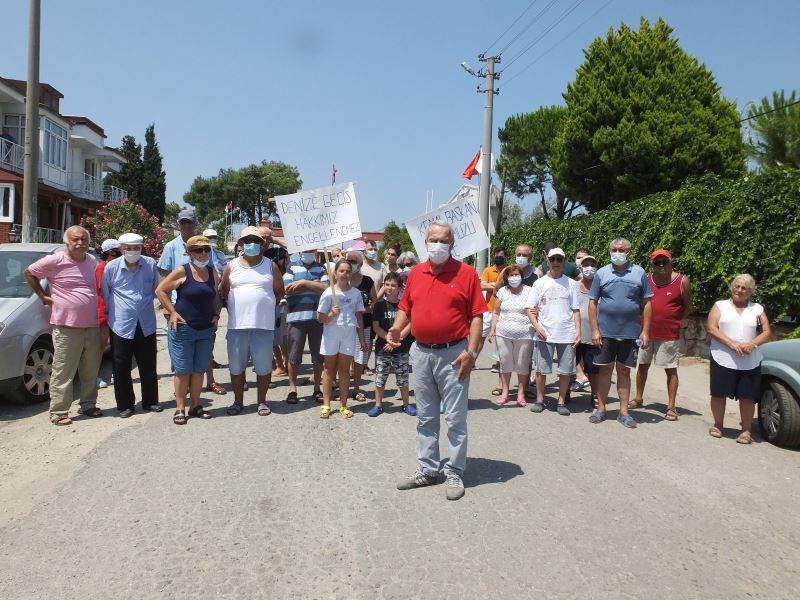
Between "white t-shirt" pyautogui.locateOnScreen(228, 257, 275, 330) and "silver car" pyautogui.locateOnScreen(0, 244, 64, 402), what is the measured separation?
2060mm

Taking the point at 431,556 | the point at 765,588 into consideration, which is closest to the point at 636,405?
the point at 765,588

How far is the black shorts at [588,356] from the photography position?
7.23 meters

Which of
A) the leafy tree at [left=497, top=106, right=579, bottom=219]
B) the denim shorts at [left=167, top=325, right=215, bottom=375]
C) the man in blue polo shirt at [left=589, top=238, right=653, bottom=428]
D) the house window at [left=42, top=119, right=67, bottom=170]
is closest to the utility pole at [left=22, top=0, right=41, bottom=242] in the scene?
the denim shorts at [left=167, top=325, right=215, bottom=375]

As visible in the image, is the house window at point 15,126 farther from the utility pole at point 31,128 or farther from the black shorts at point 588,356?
the black shorts at point 588,356

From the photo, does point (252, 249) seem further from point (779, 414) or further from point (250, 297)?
point (779, 414)

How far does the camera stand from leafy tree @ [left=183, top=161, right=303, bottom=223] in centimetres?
6956

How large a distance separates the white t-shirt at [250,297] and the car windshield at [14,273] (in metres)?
2.53

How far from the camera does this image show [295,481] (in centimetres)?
473

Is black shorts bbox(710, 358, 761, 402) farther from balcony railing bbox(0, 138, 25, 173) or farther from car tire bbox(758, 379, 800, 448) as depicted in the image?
balcony railing bbox(0, 138, 25, 173)

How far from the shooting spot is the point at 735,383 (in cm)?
616

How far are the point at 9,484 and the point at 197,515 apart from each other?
184 cm

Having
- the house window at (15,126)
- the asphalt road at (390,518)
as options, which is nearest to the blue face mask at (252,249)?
the asphalt road at (390,518)

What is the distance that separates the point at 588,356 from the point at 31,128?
11.0 metres

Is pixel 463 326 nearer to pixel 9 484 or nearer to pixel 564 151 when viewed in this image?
pixel 9 484
